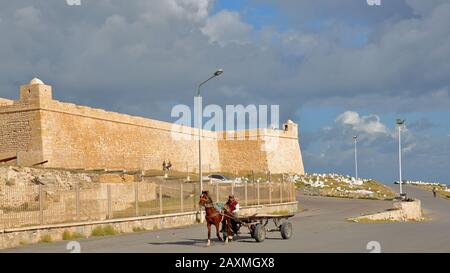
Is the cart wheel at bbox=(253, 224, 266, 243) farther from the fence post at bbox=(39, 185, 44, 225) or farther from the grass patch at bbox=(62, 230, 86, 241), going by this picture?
the fence post at bbox=(39, 185, 44, 225)

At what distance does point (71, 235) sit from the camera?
2170 cm

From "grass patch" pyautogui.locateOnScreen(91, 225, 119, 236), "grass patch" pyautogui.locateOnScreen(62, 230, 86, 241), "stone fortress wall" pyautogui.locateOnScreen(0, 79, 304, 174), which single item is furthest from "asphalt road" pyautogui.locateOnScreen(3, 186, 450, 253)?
"stone fortress wall" pyautogui.locateOnScreen(0, 79, 304, 174)

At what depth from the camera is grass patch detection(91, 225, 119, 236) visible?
22.8 meters

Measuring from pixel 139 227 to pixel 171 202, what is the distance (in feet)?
9.57

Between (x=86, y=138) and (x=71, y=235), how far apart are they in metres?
31.9

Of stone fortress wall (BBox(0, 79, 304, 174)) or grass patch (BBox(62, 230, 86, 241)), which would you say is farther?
stone fortress wall (BBox(0, 79, 304, 174))

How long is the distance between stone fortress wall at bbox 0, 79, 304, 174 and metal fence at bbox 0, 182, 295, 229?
1923 cm

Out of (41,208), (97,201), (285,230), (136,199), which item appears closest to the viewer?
(285,230)

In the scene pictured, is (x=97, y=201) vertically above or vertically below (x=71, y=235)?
above

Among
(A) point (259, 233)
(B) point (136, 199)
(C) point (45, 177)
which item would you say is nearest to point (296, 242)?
(A) point (259, 233)

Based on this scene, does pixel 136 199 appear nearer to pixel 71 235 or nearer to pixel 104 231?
pixel 104 231

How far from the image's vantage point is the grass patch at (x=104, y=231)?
2275 centimetres
